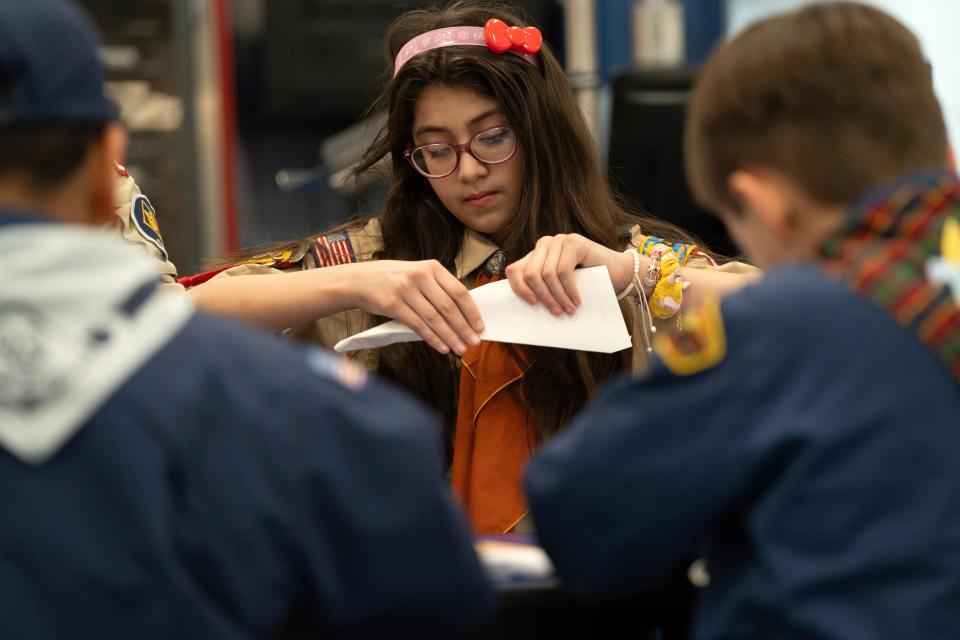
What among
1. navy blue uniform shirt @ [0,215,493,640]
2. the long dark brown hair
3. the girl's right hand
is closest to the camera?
navy blue uniform shirt @ [0,215,493,640]

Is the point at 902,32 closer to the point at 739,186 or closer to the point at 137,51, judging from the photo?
the point at 739,186

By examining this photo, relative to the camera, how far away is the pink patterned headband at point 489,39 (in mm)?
2111

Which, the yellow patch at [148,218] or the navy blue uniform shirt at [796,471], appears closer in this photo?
the navy blue uniform shirt at [796,471]

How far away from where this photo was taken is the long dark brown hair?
2068 mm

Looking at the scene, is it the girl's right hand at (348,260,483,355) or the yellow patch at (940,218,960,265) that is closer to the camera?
the yellow patch at (940,218,960,265)

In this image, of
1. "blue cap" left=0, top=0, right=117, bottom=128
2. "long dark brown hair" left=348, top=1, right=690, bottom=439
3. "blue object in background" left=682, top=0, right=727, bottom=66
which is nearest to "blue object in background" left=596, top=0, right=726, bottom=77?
"blue object in background" left=682, top=0, right=727, bottom=66

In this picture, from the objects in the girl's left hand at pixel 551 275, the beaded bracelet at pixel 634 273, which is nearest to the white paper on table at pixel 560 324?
the girl's left hand at pixel 551 275

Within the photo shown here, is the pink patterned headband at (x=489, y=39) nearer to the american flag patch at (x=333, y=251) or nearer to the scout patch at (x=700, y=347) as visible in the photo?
the american flag patch at (x=333, y=251)

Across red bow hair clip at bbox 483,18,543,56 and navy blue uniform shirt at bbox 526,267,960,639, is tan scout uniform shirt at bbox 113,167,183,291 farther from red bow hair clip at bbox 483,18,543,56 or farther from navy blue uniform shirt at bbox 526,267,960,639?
navy blue uniform shirt at bbox 526,267,960,639

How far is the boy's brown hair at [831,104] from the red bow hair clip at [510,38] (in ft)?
3.15

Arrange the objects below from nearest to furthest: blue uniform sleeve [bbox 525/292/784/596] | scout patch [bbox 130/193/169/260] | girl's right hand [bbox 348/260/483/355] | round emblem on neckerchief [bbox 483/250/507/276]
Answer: blue uniform sleeve [bbox 525/292/784/596] < girl's right hand [bbox 348/260/483/355] < scout patch [bbox 130/193/169/260] < round emblem on neckerchief [bbox 483/250/507/276]

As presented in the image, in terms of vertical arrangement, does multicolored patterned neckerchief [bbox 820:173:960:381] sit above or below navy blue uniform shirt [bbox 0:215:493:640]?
above

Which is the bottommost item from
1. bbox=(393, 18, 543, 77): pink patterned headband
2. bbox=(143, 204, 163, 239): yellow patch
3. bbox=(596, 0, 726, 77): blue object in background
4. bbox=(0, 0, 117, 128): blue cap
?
bbox=(596, 0, 726, 77): blue object in background

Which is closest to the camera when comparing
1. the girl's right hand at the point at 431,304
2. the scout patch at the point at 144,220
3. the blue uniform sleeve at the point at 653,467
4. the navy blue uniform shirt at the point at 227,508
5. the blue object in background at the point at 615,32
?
the navy blue uniform shirt at the point at 227,508
